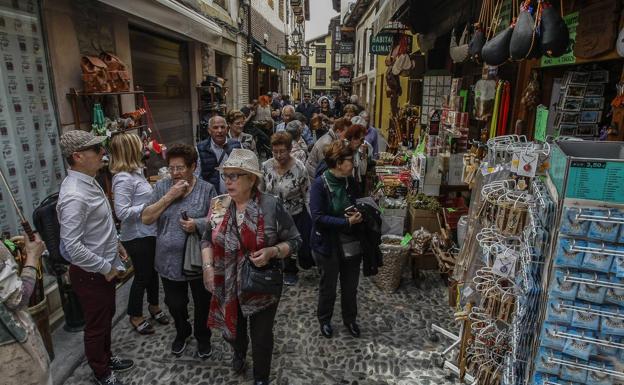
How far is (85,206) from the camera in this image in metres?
2.65

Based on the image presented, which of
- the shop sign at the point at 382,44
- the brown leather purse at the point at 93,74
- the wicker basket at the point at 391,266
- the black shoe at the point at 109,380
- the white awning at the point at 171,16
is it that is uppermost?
the shop sign at the point at 382,44

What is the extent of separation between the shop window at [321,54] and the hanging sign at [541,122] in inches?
2416

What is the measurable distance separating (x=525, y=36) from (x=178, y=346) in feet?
12.5

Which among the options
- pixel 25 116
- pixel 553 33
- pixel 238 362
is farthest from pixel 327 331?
pixel 25 116

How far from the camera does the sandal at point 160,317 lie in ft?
12.9

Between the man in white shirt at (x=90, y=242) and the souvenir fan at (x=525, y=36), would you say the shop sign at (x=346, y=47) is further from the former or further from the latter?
the man in white shirt at (x=90, y=242)

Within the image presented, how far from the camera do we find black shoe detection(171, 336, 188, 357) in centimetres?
346

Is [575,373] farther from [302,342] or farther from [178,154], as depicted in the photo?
[178,154]

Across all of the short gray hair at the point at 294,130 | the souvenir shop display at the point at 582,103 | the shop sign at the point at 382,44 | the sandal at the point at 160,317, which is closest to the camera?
the souvenir shop display at the point at 582,103

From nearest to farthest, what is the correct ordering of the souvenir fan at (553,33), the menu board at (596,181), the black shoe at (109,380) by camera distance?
the menu board at (596,181) → the souvenir fan at (553,33) → the black shoe at (109,380)

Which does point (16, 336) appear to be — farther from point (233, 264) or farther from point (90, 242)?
point (233, 264)

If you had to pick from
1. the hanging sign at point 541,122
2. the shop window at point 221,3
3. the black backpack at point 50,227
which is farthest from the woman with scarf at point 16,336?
the shop window at point 221,3

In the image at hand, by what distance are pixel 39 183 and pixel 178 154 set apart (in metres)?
2.09

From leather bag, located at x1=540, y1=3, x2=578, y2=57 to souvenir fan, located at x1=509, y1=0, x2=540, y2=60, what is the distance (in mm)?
72
